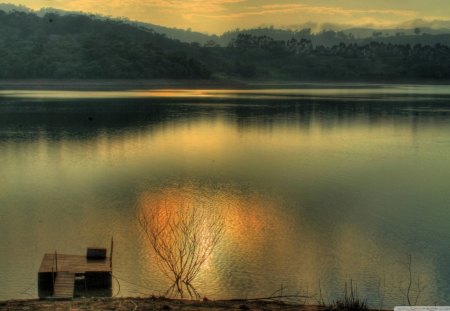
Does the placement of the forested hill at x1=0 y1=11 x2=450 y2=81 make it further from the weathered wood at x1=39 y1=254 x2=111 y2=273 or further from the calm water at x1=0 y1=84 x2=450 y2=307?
the weathered wood at x1=39 y1=254 x2=111 y2=273

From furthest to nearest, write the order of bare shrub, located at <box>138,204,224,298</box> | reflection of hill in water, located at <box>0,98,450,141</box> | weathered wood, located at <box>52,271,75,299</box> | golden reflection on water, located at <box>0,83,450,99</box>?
golden reflection on water, located at <box>0,83,450,99</box> < reflection of hill in water, located at <box>0,98,450,141</box> < bare shrub, located at <box>138,204,224,298</box> < weathered wood, located at <box>52,271,75,299</box>

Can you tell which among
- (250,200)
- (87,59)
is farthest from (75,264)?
(87,59)

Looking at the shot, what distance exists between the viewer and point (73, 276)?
28.9 ft

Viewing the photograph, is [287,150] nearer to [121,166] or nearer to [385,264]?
[121,166]

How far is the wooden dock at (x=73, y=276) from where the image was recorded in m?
8.57

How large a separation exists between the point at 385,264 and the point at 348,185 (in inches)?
286

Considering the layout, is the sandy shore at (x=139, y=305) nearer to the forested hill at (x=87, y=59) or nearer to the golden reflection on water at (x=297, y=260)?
the golden reflection on water at (x=297, y=260)

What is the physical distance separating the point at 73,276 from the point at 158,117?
98.1 ft

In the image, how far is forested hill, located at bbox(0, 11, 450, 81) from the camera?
312 ft

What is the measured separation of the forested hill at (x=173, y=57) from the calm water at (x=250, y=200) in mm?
64914

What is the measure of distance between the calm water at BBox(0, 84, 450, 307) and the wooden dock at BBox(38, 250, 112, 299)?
23 centimetres

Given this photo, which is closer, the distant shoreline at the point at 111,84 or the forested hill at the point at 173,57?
the distant shoreline at the point at 111,84

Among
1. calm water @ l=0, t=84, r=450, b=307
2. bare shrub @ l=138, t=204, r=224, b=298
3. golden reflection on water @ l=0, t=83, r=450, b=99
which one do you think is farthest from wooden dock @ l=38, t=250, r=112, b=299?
golden reflection on water @ l=0, t=83, r=450, b=99

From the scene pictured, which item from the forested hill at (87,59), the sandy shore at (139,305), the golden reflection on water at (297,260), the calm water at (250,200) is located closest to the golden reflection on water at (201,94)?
the forested hill at (87,59)
